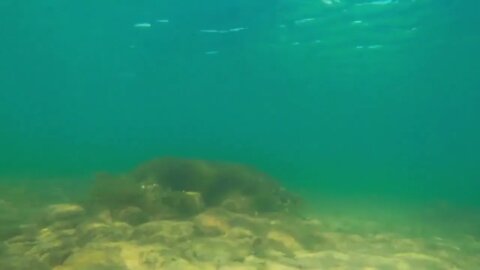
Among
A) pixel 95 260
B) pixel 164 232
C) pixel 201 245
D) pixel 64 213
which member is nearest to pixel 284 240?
pixel 201 245

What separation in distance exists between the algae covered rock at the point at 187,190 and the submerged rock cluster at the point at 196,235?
2cm

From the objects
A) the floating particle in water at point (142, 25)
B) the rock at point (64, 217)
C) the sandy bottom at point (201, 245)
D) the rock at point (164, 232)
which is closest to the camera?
the sandy bottom at point (201, 245)

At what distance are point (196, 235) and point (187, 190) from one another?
355 cm

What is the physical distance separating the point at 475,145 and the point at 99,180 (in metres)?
94.9

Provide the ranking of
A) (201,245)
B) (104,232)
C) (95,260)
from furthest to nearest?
(104,232)
(201,245)
(95,260)

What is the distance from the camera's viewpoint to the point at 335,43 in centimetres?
2998

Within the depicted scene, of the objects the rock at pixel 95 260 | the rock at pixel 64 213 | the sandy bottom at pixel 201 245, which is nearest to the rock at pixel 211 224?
the sandy bottom at pixel 201 245

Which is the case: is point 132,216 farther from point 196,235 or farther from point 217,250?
point 217,250

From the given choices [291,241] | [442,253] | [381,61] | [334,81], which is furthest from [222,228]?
[334,81]

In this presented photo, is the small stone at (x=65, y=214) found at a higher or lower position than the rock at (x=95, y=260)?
lower

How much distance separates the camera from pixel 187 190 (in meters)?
11.7

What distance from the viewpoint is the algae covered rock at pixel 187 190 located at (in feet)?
32.9

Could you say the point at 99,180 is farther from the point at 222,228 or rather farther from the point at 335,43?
the point at 335,43

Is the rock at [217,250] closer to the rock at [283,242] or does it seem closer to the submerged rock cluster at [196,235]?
the submerged rock cluster at [196,235]
